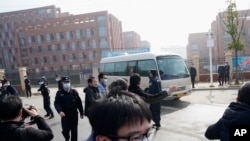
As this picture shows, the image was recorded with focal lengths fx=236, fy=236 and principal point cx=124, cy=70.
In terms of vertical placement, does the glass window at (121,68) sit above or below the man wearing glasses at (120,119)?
below

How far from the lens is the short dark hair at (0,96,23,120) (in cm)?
252

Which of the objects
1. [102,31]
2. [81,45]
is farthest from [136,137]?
[81,45]

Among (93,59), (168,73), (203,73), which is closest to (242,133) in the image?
(168,73)

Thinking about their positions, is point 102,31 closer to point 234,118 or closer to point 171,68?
point 171,68

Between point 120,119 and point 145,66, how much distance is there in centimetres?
970

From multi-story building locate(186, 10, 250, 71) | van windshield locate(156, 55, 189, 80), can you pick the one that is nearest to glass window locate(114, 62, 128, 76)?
van windshield locate(156, 55, 189, 80)

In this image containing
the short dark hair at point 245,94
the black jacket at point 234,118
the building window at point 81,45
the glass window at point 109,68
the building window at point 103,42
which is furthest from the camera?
the building window at point 81,45

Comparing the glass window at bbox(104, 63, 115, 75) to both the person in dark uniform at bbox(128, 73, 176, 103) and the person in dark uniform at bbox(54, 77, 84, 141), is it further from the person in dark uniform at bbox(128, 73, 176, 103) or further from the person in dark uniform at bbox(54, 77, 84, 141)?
the person in dark uniform at bbox(128, 73, 176, 103)

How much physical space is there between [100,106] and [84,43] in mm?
56378

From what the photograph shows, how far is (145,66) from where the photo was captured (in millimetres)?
10758

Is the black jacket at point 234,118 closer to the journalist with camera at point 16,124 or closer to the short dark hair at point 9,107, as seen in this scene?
the journalist with camera at point 16,124

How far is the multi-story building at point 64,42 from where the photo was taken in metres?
55.7

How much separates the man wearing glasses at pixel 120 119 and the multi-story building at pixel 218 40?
53.7 ft

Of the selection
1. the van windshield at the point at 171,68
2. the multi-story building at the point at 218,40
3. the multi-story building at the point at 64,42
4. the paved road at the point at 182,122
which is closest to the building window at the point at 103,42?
the multi-story building at the point at 64,42
